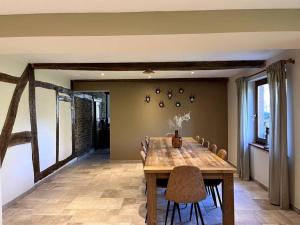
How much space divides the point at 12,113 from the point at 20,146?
606 mm

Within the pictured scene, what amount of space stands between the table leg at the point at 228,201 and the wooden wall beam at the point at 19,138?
3139 millimetres

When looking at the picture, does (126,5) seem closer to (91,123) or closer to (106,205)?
(106,205)

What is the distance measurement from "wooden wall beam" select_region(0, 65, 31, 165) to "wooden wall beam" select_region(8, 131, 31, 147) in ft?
0.42

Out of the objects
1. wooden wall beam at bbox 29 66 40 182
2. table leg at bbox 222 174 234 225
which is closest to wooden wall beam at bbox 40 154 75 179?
wooden wall beam at bbox 29 66 40 182

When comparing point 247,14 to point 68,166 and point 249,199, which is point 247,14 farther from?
point 68,166

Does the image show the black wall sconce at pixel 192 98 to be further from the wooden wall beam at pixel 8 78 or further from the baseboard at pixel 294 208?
the wooden wall beam at pixel 8 78

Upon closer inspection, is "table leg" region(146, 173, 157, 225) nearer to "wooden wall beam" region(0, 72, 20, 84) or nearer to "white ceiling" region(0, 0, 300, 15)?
"white ceiling" region(0, 0, 300, 15)

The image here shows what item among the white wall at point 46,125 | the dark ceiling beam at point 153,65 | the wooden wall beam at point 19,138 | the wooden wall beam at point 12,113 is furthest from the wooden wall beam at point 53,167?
the dark ceiling beam at point 153,65

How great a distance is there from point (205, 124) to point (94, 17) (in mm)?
5794

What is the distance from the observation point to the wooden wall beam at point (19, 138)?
439cm

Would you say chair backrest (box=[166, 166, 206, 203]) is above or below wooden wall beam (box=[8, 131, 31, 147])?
below

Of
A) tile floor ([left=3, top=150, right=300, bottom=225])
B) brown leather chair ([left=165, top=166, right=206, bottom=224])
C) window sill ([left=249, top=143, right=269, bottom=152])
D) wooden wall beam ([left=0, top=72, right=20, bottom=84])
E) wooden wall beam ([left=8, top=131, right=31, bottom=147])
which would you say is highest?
wooden wall beam ([left=0, top=72, right=20, bottom=84])

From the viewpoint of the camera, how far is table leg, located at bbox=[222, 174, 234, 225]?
3195mm

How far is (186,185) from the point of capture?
10.2 ft
